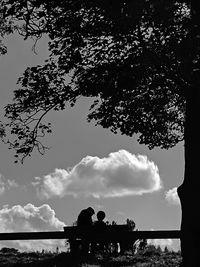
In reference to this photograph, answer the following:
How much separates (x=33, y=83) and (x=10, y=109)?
1.40m

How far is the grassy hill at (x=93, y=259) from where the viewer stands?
16.2m

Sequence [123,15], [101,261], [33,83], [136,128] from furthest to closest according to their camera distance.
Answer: [136,128]
[33,83]
[101,261]
[123,15]

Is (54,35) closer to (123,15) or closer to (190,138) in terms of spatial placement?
(123,15)

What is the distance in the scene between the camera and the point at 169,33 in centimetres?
1566

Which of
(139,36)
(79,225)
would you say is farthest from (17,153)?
(139,36)

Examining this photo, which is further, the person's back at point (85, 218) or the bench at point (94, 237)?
the person's back at point (85, 218)

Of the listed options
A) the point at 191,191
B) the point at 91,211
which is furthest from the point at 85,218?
the point at 191,191

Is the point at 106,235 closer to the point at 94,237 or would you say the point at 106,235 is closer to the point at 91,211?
the point at 94,237

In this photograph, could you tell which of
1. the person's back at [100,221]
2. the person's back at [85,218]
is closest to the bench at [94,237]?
the person's back at [100,221]

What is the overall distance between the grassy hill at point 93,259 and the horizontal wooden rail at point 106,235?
1.96 feet

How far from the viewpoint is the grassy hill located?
1617 centimetres

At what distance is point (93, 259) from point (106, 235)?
1.58 meters

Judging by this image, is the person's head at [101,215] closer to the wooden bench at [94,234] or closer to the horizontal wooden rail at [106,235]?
the wooden bench at [94,234]

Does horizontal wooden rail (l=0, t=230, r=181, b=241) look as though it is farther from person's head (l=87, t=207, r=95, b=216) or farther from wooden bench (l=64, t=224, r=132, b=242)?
person's head (l=87, t=207, r=95, b=216)
